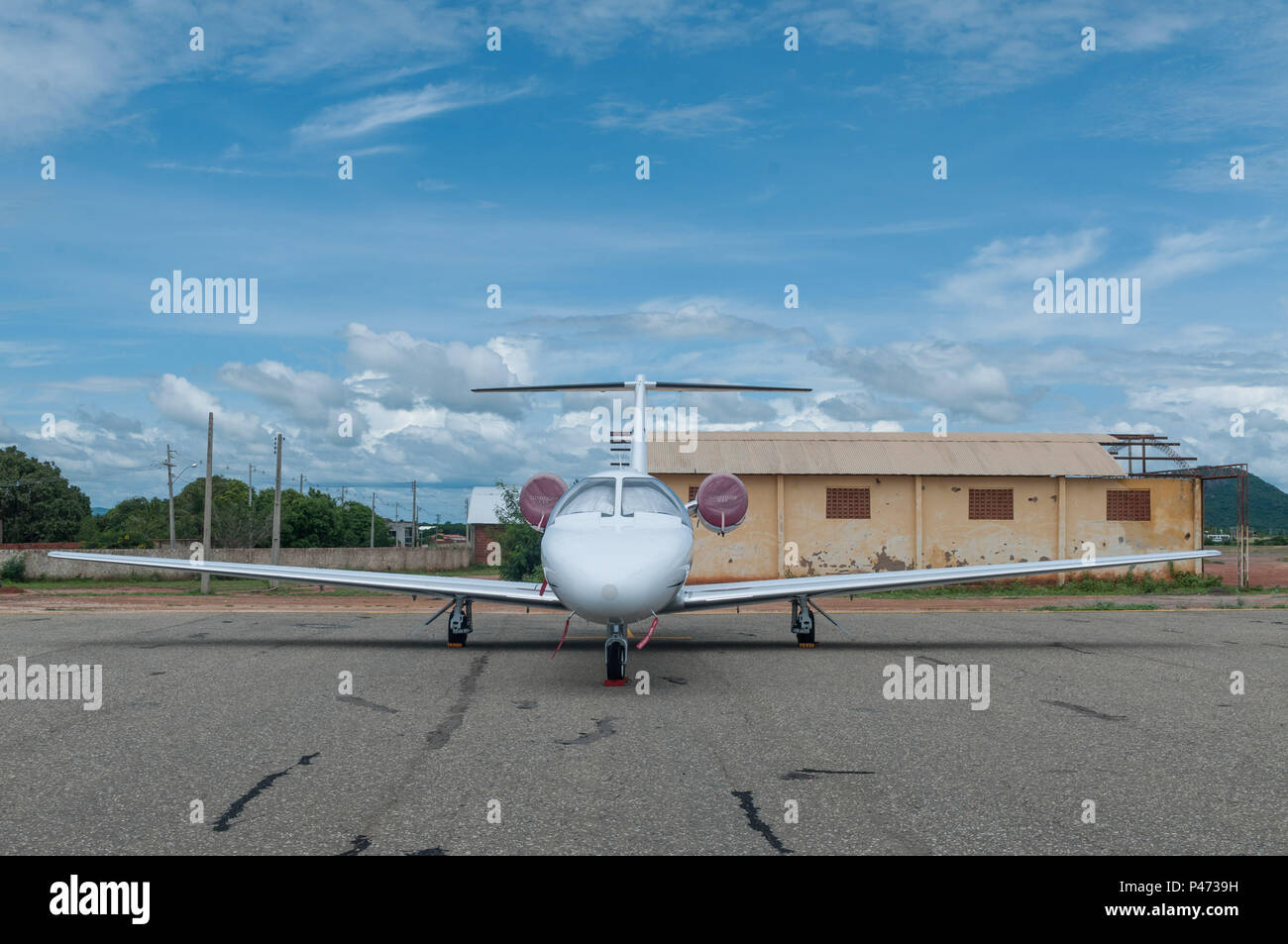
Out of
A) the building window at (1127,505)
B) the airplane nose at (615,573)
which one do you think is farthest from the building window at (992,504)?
the airplane nose at (615,573)

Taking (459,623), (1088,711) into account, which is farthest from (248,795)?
(459,623)

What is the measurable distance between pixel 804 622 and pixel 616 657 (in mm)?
5181

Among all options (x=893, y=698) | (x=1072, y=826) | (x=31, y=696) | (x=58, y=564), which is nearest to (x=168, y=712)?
(x=31, y=696)

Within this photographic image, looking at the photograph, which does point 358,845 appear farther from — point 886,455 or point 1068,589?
point 886,455

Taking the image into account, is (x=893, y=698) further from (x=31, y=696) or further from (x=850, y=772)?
(x=31, y=696)

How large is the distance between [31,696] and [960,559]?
29.8 metres

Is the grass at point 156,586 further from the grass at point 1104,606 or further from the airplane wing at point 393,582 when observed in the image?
the grass at point 1104,606

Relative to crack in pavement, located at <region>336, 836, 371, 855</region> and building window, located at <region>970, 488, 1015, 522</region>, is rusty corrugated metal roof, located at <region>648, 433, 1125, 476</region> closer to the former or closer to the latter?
building window, located at <region>970, 488, 1015, 522</region>

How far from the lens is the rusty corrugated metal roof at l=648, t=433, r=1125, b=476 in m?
34.5

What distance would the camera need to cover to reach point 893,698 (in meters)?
10.3

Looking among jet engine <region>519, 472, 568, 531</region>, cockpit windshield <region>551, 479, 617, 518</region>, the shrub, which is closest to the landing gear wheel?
cockpit windshield <region>551, 479, 617, 518</region>

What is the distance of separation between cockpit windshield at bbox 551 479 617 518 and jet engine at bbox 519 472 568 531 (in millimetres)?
2776

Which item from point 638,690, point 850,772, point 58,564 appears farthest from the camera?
point 58,564

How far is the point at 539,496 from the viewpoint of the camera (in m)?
15.1
